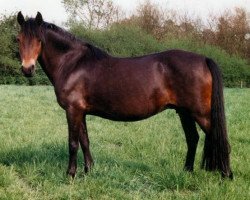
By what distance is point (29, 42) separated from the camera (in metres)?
5.53

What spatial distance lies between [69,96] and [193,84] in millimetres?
1843

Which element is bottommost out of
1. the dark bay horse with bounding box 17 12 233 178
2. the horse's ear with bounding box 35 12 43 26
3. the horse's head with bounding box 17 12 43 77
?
the dark bay horse with bounding box 17 12 233 178

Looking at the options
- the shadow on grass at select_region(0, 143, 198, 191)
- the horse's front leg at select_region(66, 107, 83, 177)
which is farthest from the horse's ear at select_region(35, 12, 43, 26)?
the shadow on grass at select_region(0, 143, 198, 191)

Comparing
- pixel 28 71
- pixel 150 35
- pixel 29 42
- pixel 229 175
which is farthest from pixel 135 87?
pixel 150 35

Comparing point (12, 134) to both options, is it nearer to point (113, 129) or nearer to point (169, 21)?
point (113, 129)

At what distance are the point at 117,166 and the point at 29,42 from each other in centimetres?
237

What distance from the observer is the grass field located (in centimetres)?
504

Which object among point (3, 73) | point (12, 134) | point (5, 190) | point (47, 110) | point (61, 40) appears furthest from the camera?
point (3, 73)

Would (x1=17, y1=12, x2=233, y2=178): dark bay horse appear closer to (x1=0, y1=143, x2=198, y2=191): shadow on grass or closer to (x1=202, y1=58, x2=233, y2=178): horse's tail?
(x1=202, y1=58, x2=233, y2=178): horse's tail

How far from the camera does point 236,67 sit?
43844 mm

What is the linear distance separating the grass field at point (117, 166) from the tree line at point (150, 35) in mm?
29688

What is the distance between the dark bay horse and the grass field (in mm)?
462

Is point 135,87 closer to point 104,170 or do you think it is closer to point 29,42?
point 104,170

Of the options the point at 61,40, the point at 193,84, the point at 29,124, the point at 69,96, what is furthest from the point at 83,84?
the point at 29,124
